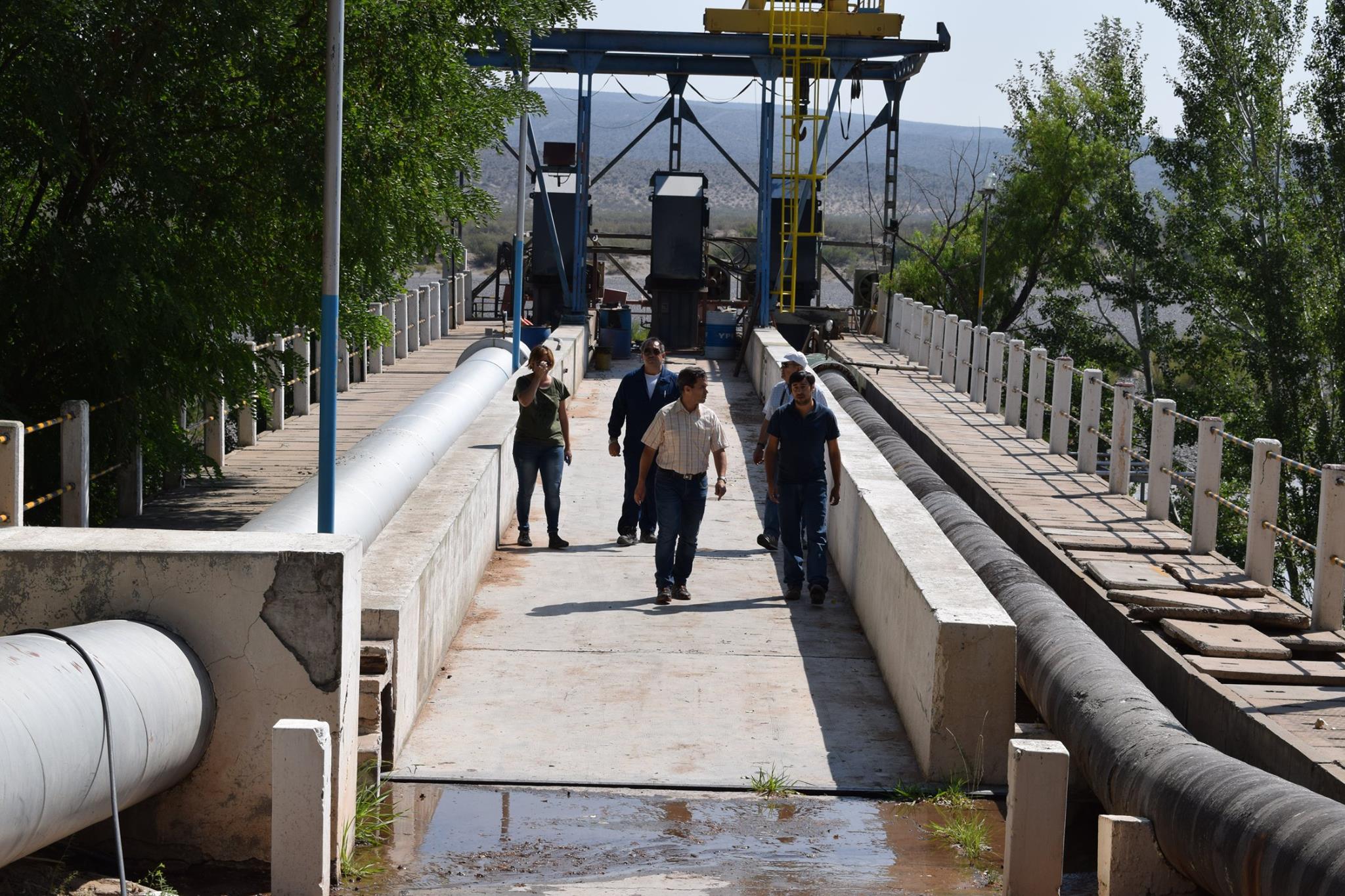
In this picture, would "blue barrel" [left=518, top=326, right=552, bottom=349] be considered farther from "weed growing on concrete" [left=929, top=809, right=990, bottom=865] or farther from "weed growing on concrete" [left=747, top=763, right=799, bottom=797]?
"weed growing on concrete" [left=929, top=809, right=990, bottom=865]

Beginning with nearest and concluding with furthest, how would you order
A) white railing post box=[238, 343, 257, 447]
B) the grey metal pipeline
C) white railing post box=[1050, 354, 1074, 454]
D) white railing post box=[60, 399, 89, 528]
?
the grey metal pipeline < white railing post box=[60, 399, 89, 528] < white railing post box=[238, 343, 257, 447] < white railing post box=[1050, 354, 1074, 454]

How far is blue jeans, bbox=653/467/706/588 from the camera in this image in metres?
10.8

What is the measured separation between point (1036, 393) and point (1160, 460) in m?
5.30

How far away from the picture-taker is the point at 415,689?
26.9ft

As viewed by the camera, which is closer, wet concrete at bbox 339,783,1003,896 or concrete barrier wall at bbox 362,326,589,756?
wet concrete at bbox 339,783,1003,896

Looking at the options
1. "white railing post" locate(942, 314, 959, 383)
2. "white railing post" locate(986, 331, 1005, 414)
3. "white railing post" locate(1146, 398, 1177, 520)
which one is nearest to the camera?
"white railing post" locate(1146, 398, 1177, 520)

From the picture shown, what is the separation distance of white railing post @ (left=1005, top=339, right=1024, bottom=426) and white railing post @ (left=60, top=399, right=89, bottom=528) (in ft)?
39.9

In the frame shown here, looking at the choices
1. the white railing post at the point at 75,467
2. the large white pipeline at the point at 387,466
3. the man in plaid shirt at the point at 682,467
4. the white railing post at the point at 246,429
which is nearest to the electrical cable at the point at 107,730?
the large white pipeline at the point at 387,466

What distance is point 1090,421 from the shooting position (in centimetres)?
1636

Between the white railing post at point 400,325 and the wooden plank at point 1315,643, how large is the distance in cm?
2150

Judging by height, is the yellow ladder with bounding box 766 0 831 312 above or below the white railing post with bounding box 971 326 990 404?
above

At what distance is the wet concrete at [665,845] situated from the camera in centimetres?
628

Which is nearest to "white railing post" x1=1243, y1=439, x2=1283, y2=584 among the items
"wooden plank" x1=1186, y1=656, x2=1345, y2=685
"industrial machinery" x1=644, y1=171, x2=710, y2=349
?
"wooden plank" x1=1186, y1=656, x2=1345, y2=685

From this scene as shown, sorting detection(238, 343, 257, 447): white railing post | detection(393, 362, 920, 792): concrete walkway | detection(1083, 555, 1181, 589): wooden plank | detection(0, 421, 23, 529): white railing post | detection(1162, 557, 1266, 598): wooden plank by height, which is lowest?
detection(393, 362, 920, 792): concrete walkway
